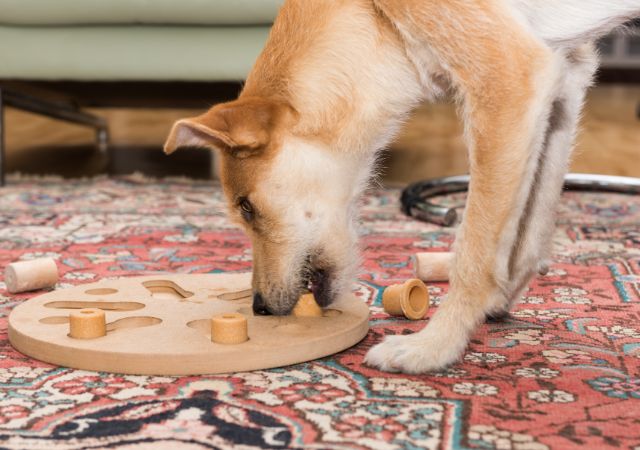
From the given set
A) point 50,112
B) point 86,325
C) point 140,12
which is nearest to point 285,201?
point 86,325

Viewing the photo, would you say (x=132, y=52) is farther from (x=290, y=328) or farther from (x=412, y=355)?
(x=412, y=355)

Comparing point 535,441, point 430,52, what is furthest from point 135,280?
point 535,441

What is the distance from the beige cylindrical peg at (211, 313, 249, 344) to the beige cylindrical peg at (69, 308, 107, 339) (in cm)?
20

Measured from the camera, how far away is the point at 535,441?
1.20 m

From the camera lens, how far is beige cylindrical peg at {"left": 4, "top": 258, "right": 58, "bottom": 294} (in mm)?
1991

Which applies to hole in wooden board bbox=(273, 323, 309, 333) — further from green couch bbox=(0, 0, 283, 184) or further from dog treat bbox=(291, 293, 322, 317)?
green couch bbox=(0, 0, 283, 184)

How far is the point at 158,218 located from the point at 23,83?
1.07 meters

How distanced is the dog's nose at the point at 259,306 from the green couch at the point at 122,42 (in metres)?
1.72

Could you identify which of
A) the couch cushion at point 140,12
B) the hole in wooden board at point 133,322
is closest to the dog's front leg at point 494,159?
the hole in wooden board at point 133,322

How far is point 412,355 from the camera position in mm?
1517

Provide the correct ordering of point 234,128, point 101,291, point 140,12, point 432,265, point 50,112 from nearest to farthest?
point 234,128
point 101,291
point 432,265
point 140,12
point 50,112

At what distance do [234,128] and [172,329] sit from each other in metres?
0.38

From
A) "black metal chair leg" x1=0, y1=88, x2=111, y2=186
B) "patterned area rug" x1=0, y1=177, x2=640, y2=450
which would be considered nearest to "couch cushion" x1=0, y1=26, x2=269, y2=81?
"black metal chair leg" x1=0, y1=88, x2=111, y2=186

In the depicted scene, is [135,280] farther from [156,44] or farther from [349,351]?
[156,44]
